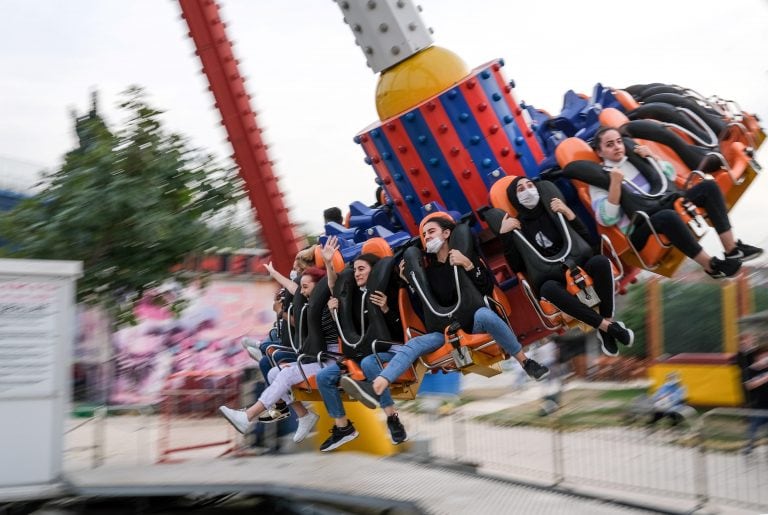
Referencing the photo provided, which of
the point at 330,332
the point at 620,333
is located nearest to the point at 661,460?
the point at 620,333

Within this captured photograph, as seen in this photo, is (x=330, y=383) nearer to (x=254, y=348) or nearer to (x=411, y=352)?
(x=411, y=352)

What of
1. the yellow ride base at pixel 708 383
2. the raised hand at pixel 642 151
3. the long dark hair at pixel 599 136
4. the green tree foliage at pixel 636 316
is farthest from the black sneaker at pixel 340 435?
the green tree foliage at pixel 636 316

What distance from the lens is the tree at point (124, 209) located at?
888 centimetres

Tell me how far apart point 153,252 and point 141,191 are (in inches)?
27.3

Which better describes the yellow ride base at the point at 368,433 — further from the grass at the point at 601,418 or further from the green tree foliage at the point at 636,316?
the green tree foliage at the point at 636,316

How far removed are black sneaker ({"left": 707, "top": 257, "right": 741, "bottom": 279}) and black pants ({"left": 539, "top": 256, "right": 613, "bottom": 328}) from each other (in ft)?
1.63

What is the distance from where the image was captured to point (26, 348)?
21.2 feet

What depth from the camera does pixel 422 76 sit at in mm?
5301

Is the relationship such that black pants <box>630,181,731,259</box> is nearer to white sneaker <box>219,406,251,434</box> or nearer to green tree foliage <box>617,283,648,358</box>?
white sneaker <box>219,406,251,434</box>

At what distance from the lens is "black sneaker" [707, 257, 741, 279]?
4.40 m

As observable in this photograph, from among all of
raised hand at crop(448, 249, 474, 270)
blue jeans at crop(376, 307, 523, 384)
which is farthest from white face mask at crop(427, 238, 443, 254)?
blue jeans at crop(376, 307, 523, 384)

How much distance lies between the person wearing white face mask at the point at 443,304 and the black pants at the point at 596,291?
359mm

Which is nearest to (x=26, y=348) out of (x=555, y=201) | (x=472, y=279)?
(x=472, y=279)

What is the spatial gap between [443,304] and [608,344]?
953 millimetres
